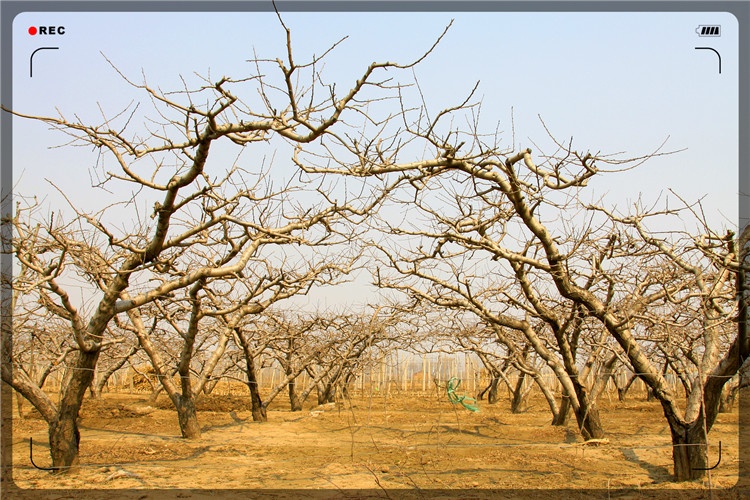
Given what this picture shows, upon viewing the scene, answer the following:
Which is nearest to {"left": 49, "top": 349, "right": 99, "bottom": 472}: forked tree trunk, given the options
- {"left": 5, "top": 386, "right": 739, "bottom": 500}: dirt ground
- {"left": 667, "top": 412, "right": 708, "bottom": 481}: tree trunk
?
{"left": 5, "top": 386, "right": 739, "bottom": 500}: dirt ground

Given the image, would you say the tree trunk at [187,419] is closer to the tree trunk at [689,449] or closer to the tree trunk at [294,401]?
the tree trunk at [294,401]

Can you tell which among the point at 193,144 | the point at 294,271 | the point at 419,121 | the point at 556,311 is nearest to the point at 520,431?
the point at 556,311

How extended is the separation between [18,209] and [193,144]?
10.2 ft

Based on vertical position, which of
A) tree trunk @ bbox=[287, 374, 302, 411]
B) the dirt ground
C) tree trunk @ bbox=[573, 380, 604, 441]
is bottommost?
tree trunk @ bbox=[287, 374, 302, 411]

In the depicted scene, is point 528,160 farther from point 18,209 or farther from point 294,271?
point 18,209

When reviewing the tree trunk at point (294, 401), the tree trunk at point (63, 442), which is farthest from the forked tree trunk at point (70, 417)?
the tree trunk at point (294, 401)

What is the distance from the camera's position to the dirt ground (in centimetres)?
653

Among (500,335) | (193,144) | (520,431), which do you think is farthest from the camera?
(520,431)

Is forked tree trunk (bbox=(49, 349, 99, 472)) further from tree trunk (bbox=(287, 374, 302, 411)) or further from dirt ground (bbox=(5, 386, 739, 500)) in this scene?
tree trunk (bbox=(287, 374, 302, 411))

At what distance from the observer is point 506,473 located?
7.21 meters

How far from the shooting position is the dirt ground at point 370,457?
6.53 m

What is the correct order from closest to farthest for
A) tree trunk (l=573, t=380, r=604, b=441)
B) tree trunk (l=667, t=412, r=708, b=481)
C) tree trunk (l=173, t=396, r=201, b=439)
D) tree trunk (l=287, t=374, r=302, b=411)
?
1. tree trunk (l=667, t=412, r=708, b=481)
2. tree trunk (l=573, t=380, r=604, b=441)
3. tree trunk (l=173, t=396, r=201, b=439)
4. tree trunk (l=287, t=374, r=302, b=411)

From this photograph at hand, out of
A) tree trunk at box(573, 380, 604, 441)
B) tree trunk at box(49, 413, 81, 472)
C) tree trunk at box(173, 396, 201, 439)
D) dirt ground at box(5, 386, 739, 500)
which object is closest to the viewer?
dirt ground at box(5, 386, 739, 500)

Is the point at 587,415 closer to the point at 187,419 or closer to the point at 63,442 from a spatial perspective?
the point at 187,419
